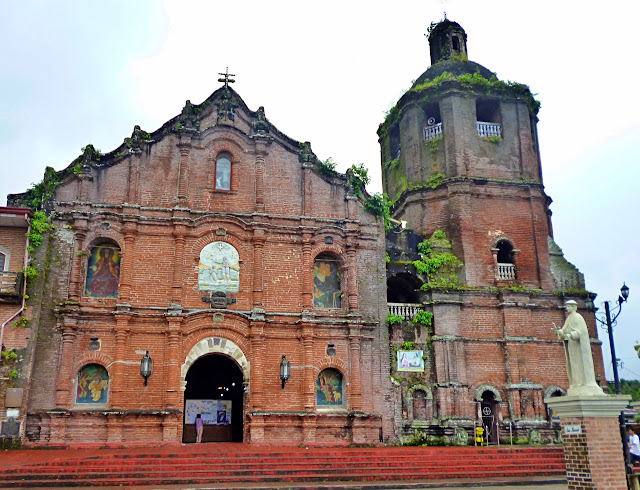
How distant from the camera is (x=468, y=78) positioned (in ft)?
86.6

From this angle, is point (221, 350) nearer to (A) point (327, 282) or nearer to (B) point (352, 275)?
(A) point (327, 282)

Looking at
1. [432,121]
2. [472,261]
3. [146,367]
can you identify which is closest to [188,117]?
[146,367]

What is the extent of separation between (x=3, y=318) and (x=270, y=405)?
9.04m

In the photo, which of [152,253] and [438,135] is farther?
[438,135]

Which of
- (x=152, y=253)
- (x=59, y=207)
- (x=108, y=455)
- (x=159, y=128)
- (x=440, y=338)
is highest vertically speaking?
(x=159, y=128)

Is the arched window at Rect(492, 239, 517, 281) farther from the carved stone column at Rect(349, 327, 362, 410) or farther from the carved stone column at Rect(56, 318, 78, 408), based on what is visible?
the carved stone column at Rect(56, 318, 78, 408)

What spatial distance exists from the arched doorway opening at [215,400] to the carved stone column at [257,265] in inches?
90.6

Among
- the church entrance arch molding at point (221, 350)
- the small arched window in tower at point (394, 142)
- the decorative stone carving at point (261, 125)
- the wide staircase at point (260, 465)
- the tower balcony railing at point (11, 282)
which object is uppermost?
the small arched window in tower at point (394, 142)

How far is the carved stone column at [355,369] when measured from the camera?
71.3 feet

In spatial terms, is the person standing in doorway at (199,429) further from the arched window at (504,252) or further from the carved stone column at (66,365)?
the arched window at (504,252)

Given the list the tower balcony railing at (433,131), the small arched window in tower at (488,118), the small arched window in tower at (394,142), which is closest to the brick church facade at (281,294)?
the small arched window in tower at (488,118)

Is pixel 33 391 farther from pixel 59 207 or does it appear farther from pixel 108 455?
pixel 59 207

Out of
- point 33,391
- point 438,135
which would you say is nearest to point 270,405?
point 33,391

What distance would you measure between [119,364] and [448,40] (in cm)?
2067
